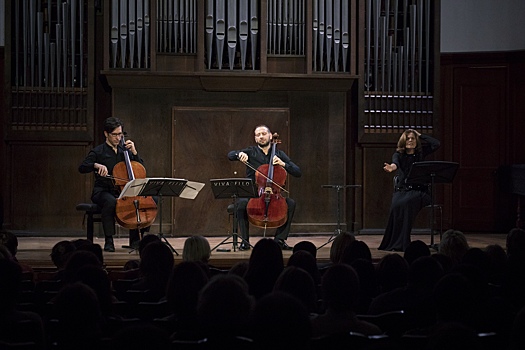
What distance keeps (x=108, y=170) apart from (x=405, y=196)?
3.42m

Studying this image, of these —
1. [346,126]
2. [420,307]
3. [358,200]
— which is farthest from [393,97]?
[420,307]

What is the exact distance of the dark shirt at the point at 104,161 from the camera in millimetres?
8366

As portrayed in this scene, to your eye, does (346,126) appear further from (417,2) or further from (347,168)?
(417,2)

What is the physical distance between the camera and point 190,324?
3693mm

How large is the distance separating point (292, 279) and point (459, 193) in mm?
8089

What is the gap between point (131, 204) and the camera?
26.5ft

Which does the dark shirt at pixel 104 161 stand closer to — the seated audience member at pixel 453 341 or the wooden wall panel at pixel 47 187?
the wooden wall panel at pixel 47 187

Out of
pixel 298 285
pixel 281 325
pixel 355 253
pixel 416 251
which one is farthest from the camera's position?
pixel 416 251

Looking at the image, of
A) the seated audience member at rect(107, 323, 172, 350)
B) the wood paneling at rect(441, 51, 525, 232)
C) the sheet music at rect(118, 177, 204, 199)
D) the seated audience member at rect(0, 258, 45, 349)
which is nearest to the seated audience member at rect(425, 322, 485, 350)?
the seated audience member at rect(107, 323, 172, 350)

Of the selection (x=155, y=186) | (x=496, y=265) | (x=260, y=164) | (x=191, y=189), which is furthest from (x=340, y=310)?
(x=260, y=164)

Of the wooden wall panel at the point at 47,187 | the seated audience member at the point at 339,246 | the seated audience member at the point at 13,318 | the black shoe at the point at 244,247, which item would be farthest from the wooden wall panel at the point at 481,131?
the seated audience member at the point at 13,318

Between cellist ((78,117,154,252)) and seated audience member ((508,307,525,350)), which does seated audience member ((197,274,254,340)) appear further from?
cellist ((78,117,154,252))

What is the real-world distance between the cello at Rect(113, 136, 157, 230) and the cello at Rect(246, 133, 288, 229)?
3.62 feet

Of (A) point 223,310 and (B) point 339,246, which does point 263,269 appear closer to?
(B) point 339,246
